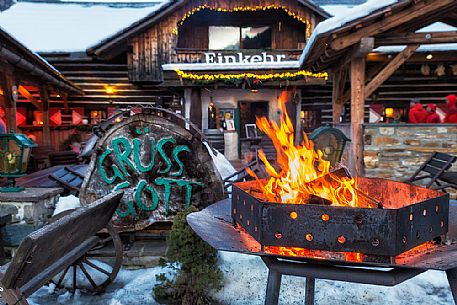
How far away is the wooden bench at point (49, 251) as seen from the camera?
2350 millimetres

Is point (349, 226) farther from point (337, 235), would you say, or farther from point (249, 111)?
point (249, 111)

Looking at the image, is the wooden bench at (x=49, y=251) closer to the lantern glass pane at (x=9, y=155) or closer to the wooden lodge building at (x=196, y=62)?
the lantern glass pane at (x=9, y=155)

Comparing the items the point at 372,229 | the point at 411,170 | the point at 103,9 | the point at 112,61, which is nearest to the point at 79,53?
the point at 112,61

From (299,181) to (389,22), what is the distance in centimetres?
543

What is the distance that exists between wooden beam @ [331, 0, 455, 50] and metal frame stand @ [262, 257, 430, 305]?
554cm

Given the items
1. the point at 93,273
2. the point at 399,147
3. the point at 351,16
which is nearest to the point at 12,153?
the point at 93,273

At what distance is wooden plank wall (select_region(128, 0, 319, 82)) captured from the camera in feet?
49.4

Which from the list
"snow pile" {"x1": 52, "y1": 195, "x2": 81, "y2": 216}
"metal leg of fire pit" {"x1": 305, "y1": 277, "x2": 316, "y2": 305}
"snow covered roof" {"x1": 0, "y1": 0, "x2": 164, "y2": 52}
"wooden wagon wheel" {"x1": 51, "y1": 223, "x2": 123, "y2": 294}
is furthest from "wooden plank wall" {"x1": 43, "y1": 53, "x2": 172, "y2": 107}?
"metal leg of fire pit" {"x1": 305, "y1": 277, "x2": 316, "y2": 305}

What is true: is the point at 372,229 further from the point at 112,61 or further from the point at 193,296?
the point at 112,61

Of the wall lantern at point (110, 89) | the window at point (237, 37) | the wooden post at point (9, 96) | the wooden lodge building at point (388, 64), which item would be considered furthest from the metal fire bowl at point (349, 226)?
the wall lantern at point (110, 89)

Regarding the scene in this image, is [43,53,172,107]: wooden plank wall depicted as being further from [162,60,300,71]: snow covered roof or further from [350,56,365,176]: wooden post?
[350,56,365,176]: wooden post

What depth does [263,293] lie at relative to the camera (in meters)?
4.01

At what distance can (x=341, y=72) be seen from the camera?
9.87m

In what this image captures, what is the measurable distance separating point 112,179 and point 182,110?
11.4 meters
